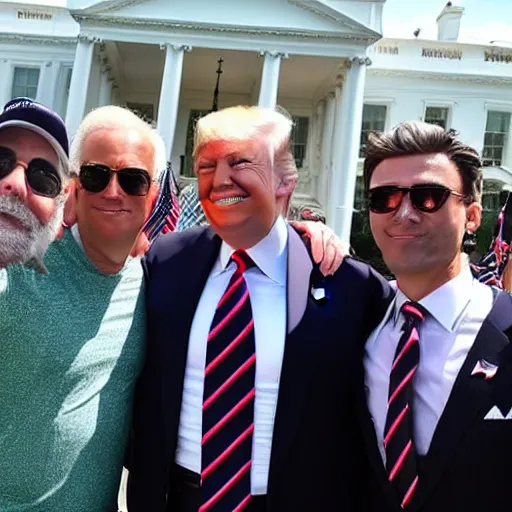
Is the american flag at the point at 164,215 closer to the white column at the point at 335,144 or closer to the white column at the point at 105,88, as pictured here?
the white column at the point at 335,144

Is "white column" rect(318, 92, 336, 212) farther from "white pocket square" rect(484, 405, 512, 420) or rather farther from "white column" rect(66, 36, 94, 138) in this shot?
"white pocket square" rect(484, 405, 512, 420)

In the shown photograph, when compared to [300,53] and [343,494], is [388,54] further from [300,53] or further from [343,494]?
[343,494]

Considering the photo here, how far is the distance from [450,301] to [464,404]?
1.28 ft

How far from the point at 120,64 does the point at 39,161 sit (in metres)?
21.1

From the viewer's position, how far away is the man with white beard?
1.89 metres

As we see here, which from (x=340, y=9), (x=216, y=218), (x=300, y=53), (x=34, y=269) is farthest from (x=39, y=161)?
(x=340, y=9)

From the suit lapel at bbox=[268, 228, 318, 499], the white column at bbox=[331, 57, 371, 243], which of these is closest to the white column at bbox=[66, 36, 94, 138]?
the white column at bbox=[331, 57, 371, 243]

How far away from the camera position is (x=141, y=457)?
7.24 ft

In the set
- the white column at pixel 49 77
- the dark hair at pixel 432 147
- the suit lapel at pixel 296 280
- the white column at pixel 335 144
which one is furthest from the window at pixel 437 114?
the suit lapel at pixel 296 280

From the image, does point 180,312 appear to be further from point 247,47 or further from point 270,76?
point 247,47

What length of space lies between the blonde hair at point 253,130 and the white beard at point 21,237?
2.45 ft

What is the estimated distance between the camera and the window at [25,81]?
21.8 m

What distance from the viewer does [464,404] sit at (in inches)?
72.0

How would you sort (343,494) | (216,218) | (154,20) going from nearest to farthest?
(343,494) < (216,218) < (154,20)
